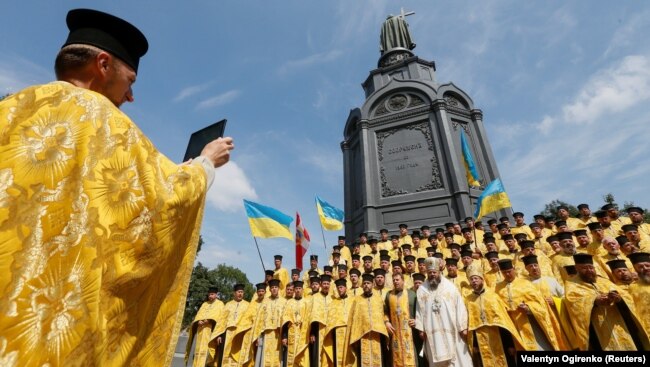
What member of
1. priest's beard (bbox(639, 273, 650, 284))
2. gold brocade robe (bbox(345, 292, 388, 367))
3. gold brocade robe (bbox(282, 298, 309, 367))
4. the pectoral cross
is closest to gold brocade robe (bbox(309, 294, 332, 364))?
gold brocade robe (bbox(282, 298, 309, 367))

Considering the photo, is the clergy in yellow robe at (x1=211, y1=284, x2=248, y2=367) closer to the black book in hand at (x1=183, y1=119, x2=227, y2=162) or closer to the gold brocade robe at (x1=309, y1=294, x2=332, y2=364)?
the gold brocade robe at (x1=309, y1=294, x2=332, y2=364)

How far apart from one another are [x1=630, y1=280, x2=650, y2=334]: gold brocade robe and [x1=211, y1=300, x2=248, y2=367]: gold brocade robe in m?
7.13

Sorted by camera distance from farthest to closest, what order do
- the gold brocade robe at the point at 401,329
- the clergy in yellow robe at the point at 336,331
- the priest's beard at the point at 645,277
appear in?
1. the clergy in yellow robe at the point at 336,331
2. the gold brocade robe at the point at 401,329
3. the priest's beard at the point at 645,277

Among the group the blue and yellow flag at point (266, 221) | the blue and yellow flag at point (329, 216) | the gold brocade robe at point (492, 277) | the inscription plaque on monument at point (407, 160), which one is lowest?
the gold brocade robe at point (492, 277)

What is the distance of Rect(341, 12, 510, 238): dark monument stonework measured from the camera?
41.8 feet

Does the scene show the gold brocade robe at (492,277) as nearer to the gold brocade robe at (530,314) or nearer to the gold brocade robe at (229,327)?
the gold brocade robe at (530,314)

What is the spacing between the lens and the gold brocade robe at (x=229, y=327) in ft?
23.3

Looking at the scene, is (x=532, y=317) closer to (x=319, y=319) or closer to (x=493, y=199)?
(x=319, y=319)

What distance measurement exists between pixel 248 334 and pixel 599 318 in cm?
646

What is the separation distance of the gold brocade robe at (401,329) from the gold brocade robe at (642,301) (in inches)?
124

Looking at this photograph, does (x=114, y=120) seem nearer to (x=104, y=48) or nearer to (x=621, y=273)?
(x=104, y=48)

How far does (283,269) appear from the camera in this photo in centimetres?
1009

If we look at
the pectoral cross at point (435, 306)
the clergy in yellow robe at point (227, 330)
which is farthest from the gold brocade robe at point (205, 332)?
the pectoral cross at point (435, 306)

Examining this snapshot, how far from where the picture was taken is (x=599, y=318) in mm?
4438
